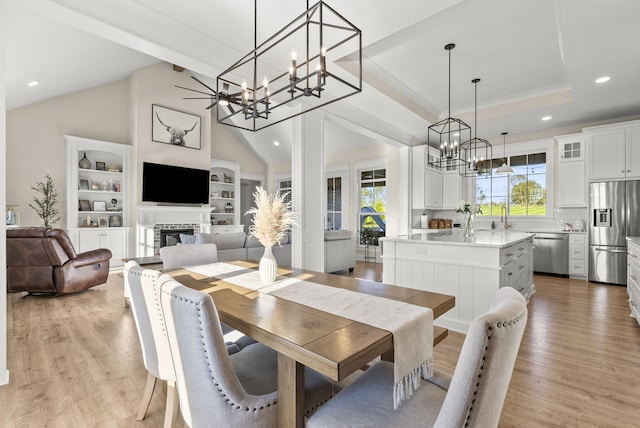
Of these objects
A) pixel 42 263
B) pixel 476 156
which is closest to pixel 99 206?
pixel 42 263

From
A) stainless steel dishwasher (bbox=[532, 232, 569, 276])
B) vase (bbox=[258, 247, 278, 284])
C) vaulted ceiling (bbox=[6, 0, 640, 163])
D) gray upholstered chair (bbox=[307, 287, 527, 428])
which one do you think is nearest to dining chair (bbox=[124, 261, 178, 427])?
vase (bbox=[258, 247, 278, 284])

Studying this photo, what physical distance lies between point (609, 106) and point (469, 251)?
158 inches

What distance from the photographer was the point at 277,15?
2693 mm

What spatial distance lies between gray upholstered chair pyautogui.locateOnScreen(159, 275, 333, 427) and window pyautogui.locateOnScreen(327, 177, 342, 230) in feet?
23.0

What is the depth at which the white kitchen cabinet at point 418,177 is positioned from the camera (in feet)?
21.2

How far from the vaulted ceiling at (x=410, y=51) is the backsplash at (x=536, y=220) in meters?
1.61

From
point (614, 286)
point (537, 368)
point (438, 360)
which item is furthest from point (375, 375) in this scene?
point (614, 286)

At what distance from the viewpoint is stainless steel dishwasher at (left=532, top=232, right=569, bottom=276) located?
17.9 ft

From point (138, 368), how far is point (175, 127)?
5.83 metres

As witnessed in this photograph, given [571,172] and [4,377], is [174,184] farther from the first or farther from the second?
[571,172]

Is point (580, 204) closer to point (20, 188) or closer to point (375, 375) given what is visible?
point (375, 375)

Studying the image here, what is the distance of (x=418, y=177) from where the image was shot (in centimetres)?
655

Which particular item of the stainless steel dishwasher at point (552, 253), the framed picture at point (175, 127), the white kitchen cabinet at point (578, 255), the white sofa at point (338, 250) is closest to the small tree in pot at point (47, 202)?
the framed picture at point (175, 127)

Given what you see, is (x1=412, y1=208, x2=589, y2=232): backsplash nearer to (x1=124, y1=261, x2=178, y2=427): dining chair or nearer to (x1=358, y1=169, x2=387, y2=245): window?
(x1=358, y1=169, x2=387, y2=245): window
